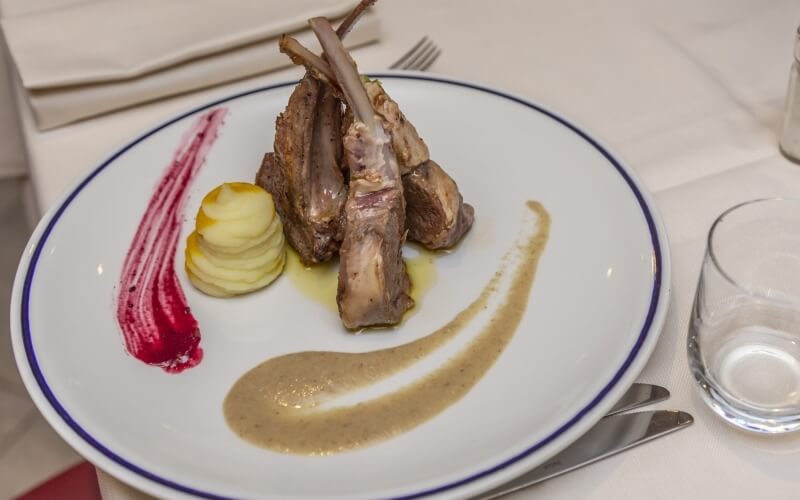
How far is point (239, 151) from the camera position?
151 cm

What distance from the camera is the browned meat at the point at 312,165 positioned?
1.29m

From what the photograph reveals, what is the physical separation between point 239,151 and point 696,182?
79cm

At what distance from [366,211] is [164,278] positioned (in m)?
0.35

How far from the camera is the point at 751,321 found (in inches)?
43.0

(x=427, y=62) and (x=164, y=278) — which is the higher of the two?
(x=427, y=62)

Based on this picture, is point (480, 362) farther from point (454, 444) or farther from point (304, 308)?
point (304, 308)

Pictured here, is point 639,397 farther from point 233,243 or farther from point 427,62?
point 427,62

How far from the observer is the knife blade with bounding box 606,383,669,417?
1037mm

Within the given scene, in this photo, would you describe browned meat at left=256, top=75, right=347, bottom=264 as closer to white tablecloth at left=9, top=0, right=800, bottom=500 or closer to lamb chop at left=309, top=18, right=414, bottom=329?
lamb chop at left=309, top=18, right=414, bottom=329

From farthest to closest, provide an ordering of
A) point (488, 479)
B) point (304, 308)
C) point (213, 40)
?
point (213, 40), point (304, 308), point (488, 479)

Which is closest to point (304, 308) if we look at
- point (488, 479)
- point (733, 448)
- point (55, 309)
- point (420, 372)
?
point (420, 372)

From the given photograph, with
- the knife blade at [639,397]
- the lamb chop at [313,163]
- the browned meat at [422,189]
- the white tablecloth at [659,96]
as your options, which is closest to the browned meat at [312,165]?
the lamb chop at [313,163]

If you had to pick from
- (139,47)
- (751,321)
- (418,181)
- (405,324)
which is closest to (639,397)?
(751,321)

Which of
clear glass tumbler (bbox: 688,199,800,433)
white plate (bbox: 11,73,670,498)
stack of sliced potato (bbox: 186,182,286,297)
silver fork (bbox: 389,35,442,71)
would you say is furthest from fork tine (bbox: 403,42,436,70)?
clear glass tumbler (bbox: 688,199,800,433)
